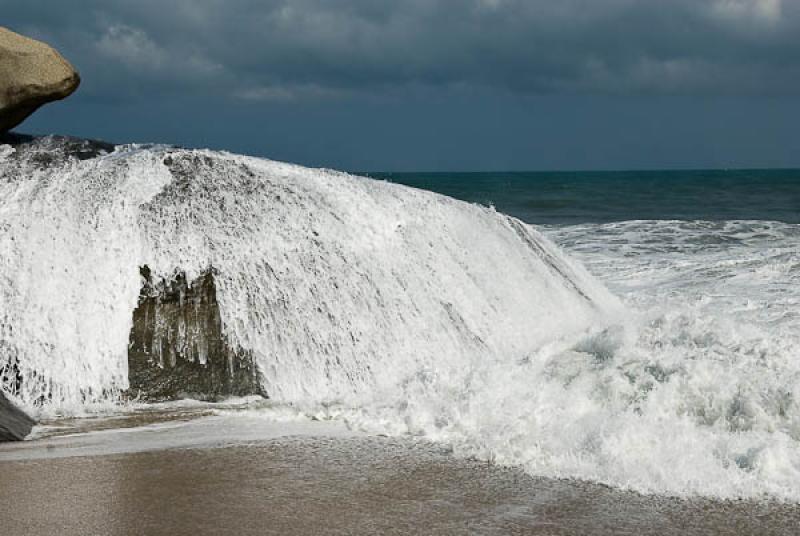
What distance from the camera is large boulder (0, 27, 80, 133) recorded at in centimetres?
660

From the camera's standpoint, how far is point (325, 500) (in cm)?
354

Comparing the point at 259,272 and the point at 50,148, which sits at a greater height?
the point at 50,148

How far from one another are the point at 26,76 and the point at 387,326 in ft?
10.7

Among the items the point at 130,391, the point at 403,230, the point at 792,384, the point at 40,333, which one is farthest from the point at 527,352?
the point at 40,333

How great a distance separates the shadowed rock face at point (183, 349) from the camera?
212 inches

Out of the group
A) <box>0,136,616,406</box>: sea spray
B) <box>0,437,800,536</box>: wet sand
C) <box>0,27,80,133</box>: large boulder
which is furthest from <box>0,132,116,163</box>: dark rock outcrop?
<box>0,437,800,536</box>: wet sand

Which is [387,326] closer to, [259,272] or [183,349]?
[259,272]

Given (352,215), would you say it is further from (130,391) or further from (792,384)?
(792,384)

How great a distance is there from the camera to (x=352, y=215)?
617 centimetres

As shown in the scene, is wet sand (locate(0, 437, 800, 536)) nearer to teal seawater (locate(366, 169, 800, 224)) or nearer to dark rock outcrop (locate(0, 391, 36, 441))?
dark rock outcrop (locate(0, 391, 36, 441))

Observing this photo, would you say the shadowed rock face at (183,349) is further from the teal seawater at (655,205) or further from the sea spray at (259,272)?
the teal seawater at (655,205)

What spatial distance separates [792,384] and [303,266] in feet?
9.49

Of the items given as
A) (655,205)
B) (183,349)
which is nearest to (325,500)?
(183,349)

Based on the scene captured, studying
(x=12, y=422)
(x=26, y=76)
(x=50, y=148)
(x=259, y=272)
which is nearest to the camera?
(x=12, y=422)
